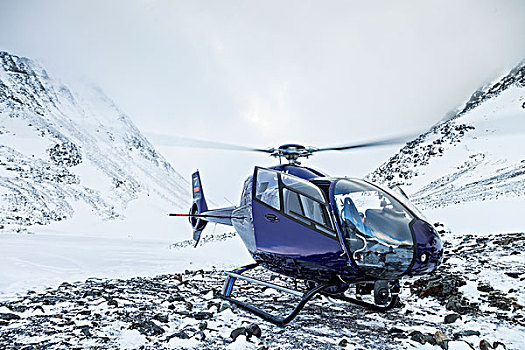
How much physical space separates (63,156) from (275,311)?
5293cm

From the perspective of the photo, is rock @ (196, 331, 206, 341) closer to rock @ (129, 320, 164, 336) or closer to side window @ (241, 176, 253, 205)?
rock @ (129, 320, 164, 336)

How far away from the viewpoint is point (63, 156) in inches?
1902

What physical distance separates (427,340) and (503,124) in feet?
200

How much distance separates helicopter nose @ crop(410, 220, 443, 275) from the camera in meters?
4.12

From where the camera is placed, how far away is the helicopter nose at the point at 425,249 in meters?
4.12

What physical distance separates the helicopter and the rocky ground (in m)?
0.41

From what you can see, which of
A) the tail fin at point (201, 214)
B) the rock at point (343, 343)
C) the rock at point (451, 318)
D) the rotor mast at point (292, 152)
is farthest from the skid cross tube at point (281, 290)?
the rotor mast at point (292, 152)

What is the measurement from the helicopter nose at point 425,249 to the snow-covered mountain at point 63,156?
37706 millimetres

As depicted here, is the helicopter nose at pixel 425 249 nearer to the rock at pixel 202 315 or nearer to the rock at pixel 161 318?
the rock at pixel 202 315

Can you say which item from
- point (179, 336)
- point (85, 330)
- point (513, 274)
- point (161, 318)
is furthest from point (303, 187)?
point (513, 274)

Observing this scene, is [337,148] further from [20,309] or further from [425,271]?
[20,309]

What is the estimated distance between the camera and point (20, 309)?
16.5 ft

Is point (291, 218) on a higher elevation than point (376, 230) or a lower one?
higher

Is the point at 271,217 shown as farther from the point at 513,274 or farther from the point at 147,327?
the point at 513,274
